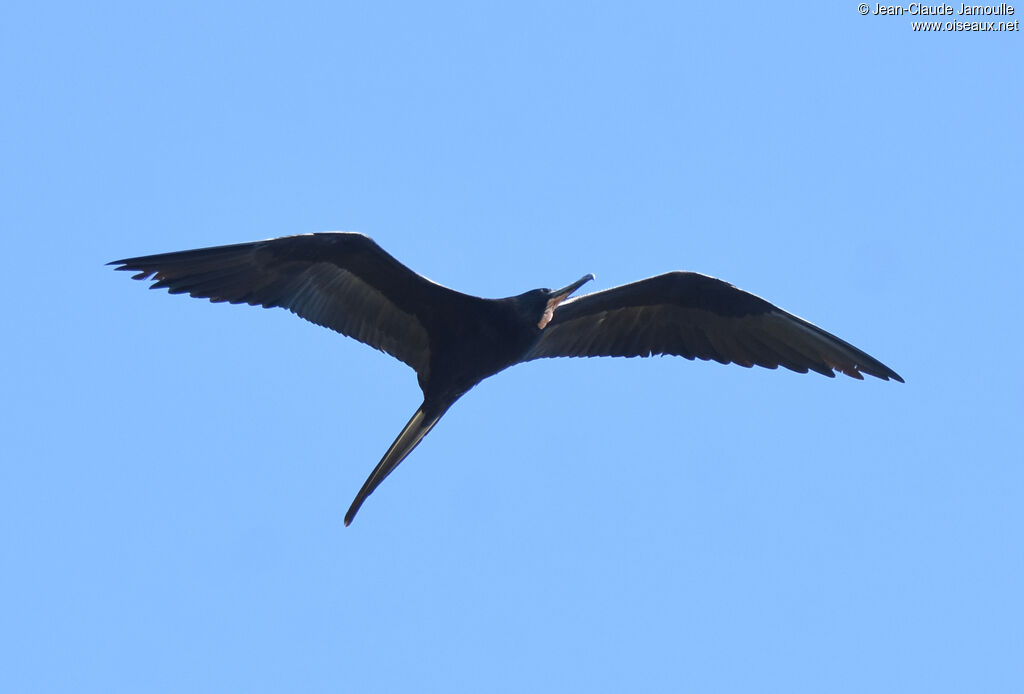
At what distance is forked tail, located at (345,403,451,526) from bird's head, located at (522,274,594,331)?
0.83 metres

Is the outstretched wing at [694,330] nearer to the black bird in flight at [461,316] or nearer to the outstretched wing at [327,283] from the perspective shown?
the black bird in flight at [461,316]

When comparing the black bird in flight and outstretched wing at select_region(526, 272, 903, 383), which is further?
outstretched wing at select_region(526, 272, 903, 383)

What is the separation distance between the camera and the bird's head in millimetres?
7910

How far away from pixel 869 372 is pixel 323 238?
11.5 feet

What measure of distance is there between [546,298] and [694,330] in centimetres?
123

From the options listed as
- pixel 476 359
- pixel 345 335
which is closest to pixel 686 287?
pixel 476 359

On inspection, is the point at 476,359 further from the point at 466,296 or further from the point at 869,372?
the point at 869,372

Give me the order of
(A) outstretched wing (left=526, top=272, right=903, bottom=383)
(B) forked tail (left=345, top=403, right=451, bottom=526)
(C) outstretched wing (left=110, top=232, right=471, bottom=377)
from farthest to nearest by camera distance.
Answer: (A) outstretched wing (left=526, top=272, right=903, bottom=383), (B) forked tail (left=345, top=403, right=451, bottom=526), (C) outstretched wing (left=110, top=232, right=471, bottom=377)

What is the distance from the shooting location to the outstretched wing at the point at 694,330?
8.41 metres

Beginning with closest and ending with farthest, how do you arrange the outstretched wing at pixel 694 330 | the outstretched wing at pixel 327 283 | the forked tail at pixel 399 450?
1. the outstretched wing at pixel 327 283
2. the forked tail at pixel 399 450
3. the outstretched wing at pixel 694 330

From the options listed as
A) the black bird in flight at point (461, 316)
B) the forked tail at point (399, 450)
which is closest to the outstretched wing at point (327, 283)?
the black bird in flight at point (461, 316)

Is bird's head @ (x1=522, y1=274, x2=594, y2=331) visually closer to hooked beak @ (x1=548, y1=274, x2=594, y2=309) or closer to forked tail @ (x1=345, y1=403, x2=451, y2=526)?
hooked beak @ (x1=548, y1=274, x2=594, y2=309)

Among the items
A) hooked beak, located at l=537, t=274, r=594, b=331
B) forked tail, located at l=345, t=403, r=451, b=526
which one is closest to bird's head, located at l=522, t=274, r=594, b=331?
hooked beak, located at l=537, t=274, r=594, b=331

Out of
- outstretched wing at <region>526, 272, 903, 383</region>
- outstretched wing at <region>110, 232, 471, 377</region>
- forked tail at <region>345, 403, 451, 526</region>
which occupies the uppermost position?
outstretched wing at <region>526, 272, 903, 383</region>
